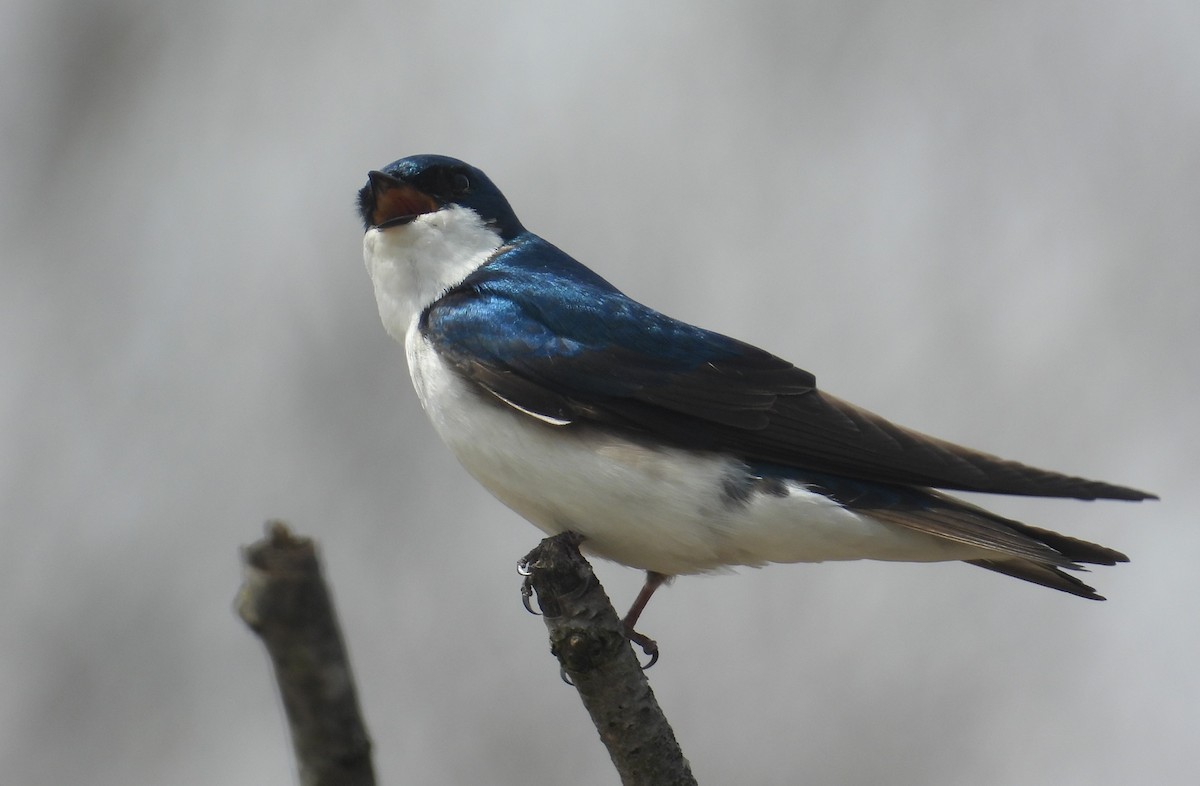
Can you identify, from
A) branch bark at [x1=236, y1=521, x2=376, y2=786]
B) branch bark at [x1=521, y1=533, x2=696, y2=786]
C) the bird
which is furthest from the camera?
the bird

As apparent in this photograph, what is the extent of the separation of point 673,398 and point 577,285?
0.43 metres

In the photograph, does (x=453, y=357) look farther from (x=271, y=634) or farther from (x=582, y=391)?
(x=271, y=634)

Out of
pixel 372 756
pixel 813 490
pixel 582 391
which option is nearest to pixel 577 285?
pixel 582 391

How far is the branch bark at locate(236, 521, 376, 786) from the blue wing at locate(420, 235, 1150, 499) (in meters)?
1.50

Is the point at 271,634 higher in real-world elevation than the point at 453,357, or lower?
lower

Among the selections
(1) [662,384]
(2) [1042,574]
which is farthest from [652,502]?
(2) [1042,574]

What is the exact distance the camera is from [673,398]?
108 inches

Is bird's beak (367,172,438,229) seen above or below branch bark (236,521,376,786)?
above

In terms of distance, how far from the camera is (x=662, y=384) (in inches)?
109

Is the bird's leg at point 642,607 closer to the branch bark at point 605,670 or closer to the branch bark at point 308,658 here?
the branch bark at point 605,670

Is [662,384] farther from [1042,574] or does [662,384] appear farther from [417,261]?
[1042,574]

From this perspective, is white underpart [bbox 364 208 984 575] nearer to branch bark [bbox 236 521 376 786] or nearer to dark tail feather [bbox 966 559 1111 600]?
dark tail feather [bbox 966 559 1111 600]

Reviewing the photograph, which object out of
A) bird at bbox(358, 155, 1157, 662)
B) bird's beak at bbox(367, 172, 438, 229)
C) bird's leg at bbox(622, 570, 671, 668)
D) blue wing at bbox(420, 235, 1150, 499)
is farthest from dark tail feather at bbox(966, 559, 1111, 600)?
bird's beak at bbox(367, 172, 438, 229)

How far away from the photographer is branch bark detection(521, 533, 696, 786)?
2.12m
